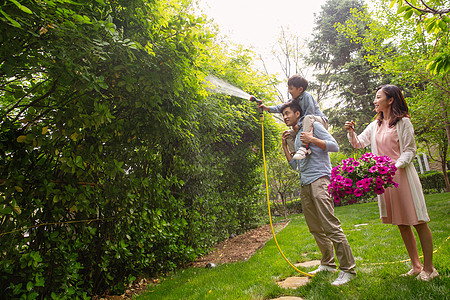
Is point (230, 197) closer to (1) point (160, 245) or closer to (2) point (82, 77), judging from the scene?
(1) point (160, 245)

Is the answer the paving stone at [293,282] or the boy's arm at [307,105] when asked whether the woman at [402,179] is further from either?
the paving stone at [293,282]

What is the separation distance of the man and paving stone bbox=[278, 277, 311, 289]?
0.84ft

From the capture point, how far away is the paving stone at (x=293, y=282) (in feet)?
10.3

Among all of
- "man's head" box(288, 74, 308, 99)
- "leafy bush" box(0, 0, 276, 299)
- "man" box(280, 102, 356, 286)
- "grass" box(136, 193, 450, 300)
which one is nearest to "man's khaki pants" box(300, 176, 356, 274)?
"man" box(280, 102, 356, 286)

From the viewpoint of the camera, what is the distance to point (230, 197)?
299 inches

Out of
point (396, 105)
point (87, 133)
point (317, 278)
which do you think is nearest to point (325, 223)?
point (317, 278)

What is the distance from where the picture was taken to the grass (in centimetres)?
247

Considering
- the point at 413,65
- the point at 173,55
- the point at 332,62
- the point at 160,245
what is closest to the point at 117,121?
the point at 173,55

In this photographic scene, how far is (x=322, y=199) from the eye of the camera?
2914 millimetres

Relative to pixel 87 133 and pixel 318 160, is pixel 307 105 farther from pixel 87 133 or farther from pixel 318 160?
pixel 87 133

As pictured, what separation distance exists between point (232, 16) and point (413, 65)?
1439 cm

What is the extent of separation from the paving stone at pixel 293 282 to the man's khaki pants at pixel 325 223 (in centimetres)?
33

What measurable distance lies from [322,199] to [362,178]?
56 cm

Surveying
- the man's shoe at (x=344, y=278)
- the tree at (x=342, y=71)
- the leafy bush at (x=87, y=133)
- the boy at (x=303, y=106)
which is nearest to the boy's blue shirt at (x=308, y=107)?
the boy at (x=303, y=106)
